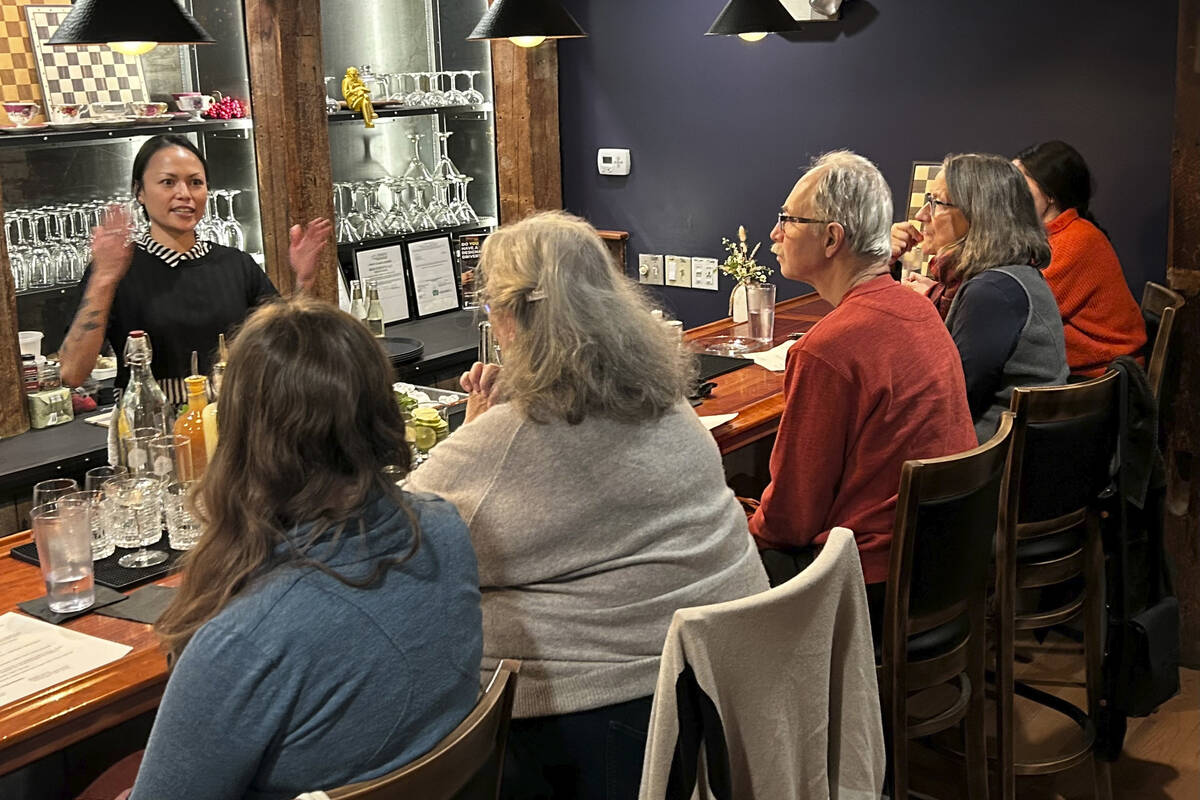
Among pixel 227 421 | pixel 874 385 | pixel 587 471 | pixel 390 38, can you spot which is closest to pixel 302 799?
pixel 227 421

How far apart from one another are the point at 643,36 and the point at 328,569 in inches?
165

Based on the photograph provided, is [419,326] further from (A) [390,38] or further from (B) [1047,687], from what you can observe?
(B) [1047,687]

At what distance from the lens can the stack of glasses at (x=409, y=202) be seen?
4.88 metres

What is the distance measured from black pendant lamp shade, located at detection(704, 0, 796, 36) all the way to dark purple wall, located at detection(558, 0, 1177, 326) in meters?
0.96

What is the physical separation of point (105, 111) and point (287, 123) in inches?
24.5

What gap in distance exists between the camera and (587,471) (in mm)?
1861

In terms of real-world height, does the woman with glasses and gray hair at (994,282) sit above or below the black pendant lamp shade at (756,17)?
below

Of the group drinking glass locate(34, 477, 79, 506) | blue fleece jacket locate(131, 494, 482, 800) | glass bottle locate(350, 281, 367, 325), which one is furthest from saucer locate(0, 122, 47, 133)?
blue fleece jacket locate(131, 494, 482, 800)

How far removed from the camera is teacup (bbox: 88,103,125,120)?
389cm


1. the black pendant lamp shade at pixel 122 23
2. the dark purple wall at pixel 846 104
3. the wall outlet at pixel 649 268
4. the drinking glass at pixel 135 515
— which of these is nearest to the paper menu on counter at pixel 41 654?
the drinking glass at pixel 135 515

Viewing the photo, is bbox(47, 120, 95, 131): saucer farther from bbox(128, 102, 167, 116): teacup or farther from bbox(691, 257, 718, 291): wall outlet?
bbox(691, 257, 718, 291): wall outlet

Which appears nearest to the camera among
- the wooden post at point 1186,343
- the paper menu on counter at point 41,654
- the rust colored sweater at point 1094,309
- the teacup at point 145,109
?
the paper menu on counter at point 41,654

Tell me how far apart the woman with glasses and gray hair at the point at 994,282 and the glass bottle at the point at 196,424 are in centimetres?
176

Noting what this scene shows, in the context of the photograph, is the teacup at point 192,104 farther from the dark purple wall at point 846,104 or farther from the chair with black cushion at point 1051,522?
the chair with black cushion at point 1051,522
